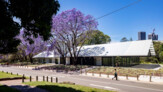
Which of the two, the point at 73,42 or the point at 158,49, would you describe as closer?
the point at 73,42

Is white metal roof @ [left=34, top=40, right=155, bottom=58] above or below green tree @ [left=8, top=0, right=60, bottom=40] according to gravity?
below

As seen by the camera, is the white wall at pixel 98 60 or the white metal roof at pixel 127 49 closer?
the white metal roof at pixel 127 49

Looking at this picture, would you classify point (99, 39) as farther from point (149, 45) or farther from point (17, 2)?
point (17, 2)

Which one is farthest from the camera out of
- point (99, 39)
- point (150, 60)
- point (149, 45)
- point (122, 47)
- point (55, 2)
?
point (99, 39)

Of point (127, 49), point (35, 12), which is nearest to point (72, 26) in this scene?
point (127, 49)

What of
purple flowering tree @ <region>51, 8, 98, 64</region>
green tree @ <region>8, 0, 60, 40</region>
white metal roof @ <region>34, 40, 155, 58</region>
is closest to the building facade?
white metal roof @ <region>34, 40, 155, 58</region>

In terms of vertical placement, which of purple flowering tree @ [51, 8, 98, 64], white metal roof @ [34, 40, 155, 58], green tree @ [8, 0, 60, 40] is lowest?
white metal roof @ [34, 40, 155, 58]

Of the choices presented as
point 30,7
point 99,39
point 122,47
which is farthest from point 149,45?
point 99,39

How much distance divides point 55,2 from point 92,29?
957 inches

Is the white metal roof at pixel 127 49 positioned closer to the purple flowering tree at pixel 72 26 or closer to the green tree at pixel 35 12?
the purple flowering tree at pixel 72 26

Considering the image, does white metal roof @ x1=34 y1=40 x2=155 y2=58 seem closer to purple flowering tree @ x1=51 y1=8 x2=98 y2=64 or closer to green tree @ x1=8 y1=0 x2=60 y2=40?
purple flowering tree @ x1=51 y1=8 x2=98 y2=64

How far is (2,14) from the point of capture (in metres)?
8.33

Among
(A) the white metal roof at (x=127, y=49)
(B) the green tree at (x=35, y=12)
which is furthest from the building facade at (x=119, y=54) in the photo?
(B) the green tree at (x=35, y=12)

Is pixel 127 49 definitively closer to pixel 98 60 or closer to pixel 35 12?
pixel 98 60
